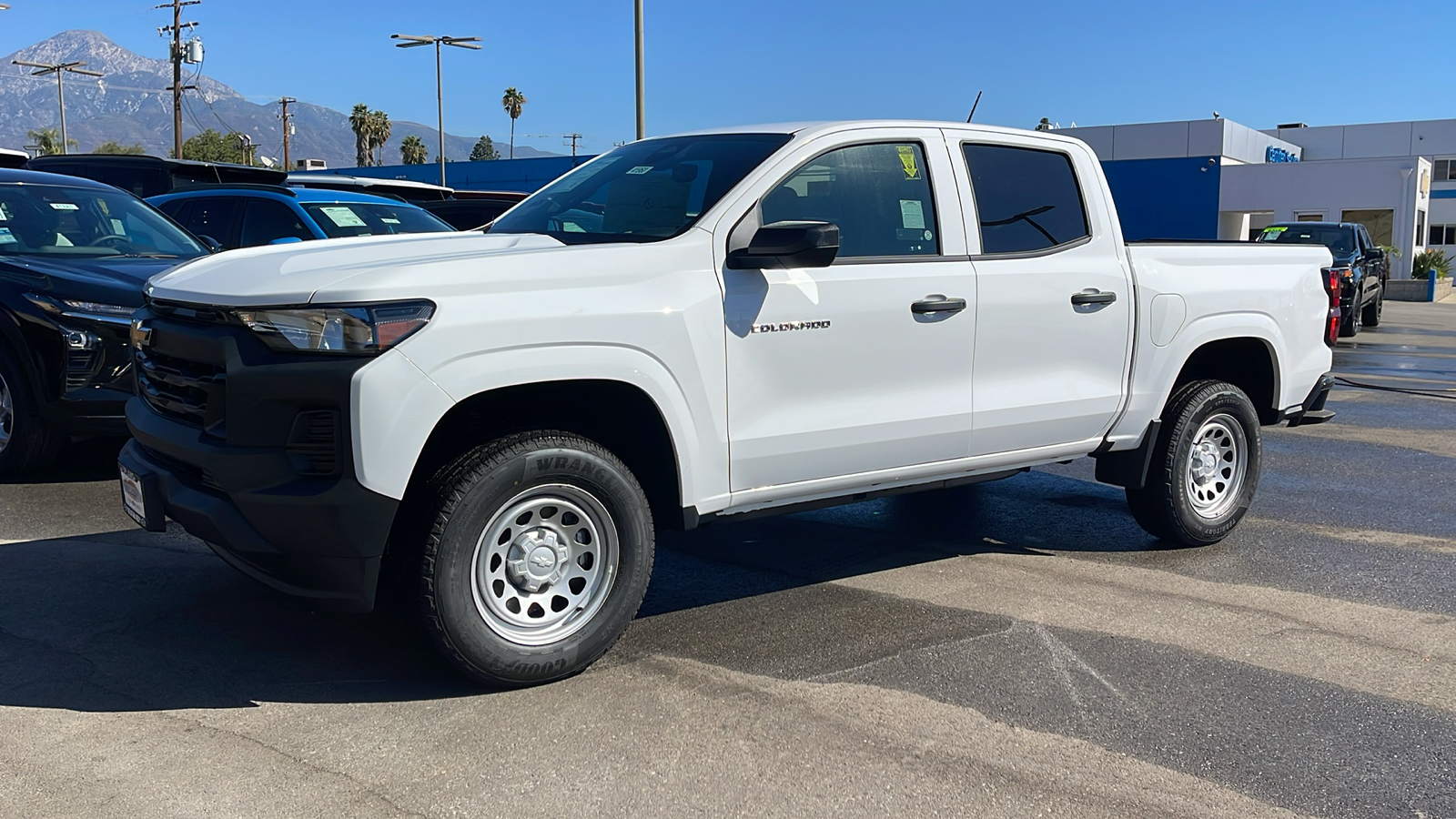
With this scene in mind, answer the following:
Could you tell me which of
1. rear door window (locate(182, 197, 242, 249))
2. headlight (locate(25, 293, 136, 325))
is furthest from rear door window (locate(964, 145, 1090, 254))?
rear door window (locate(182, 197, 242, 249))

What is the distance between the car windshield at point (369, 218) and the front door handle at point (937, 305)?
6.62m

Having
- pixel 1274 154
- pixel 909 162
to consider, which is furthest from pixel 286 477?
pixel 1274 154

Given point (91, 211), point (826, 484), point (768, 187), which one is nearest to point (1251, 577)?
point (826, 484)

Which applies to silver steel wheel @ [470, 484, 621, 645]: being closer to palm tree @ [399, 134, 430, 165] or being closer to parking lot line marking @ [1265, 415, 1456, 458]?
parking lot line marking @ [1265, 415, 1456, 458]

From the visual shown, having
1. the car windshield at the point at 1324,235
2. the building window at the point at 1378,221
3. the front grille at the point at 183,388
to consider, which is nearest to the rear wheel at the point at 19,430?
the front grille at the point at 183,388

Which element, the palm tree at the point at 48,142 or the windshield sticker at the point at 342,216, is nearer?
the windshield sticker at the point at 342,216

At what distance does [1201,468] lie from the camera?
6246mm

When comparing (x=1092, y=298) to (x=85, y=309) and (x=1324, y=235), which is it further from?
(x=1324, y=235)

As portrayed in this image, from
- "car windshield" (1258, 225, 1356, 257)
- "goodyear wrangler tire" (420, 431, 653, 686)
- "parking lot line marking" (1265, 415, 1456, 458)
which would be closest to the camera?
"goodyear wrangler tire" (420, 431, 653, 686)

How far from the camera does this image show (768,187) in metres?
4.64

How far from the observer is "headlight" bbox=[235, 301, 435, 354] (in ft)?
12.2

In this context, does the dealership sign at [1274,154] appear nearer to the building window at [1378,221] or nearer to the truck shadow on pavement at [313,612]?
the building window at [1378,221]

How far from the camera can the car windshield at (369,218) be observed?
10.5m

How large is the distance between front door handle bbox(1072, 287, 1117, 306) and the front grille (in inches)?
139
